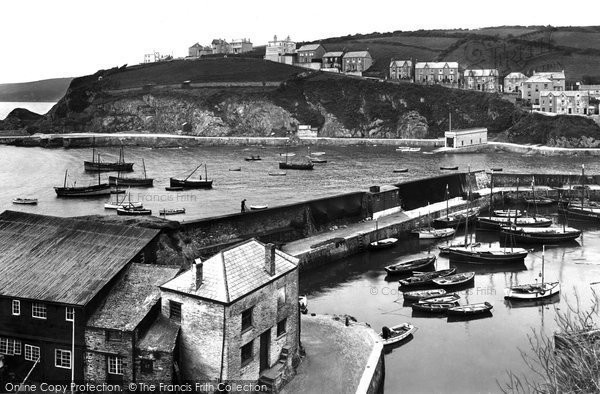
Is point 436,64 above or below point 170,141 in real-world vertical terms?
above

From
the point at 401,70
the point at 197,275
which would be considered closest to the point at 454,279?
the point at 197,275

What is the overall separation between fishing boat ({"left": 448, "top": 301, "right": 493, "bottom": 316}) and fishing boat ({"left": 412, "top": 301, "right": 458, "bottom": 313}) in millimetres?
384

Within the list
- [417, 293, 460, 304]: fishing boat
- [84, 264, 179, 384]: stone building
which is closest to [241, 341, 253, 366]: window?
[84, 264, 179, 384]: stone building

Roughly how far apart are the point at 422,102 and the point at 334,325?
141441mm

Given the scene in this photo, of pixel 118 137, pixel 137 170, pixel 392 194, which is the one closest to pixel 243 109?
pixel 118 137

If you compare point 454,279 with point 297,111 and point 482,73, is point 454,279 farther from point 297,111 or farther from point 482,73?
point 482,73

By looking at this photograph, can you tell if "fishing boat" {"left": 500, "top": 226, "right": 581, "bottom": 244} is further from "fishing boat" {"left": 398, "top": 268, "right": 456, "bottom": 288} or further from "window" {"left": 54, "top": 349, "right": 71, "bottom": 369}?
"window" {"left": 54, "top": 349, "right": 71, "bottom": 369}

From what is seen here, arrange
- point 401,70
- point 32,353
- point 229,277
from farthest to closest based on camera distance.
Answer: point 401,70 → point 32,353 → point 229,277

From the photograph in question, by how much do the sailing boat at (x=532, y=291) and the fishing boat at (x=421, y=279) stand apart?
460 cm

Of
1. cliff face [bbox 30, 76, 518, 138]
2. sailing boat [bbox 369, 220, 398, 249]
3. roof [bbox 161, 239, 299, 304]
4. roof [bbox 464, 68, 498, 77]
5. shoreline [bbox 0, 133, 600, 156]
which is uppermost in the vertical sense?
roof [bbox 464, 68, 498, 77]

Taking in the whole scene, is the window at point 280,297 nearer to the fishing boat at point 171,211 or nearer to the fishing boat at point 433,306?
the fishing boat at point 433,306

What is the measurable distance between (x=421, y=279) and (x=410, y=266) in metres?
3.51

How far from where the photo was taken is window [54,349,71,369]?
2442cm

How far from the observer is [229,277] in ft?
78.8
